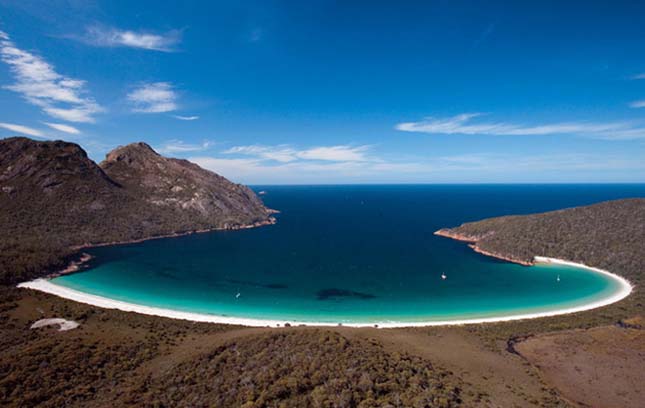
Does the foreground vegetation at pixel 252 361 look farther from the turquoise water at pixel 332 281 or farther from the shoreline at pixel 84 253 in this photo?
the turquoise water at pixel 332 281

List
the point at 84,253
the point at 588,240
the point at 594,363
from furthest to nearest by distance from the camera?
the point at 84,253 → the point at 588,240 → the point at 594,363

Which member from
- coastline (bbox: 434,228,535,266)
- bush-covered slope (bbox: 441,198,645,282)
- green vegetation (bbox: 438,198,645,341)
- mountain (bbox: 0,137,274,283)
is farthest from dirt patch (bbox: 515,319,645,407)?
mountain (bbox: 0,137,274,283)

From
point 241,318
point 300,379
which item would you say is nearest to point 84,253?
point 241,318

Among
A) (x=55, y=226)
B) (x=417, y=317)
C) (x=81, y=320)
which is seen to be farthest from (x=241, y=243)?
(x=417, y=317)

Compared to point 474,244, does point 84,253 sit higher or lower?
higher

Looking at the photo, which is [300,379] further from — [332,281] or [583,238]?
[583,238]

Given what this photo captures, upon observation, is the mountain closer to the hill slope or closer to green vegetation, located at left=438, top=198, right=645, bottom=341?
green vegetation, located at left=438, top=198, right=645, bottom=341

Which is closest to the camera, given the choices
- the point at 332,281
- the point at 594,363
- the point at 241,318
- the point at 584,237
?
the point at 594,363

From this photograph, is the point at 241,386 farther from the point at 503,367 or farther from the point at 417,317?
the point at 417,317

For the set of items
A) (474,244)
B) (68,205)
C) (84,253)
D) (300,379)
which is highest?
(68,205)

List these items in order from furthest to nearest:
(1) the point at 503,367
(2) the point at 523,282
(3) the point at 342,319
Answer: (2) the point at 523,282
(3) the point at 342,319
(1) the point at 503,367

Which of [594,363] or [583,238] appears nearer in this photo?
[594,363]
